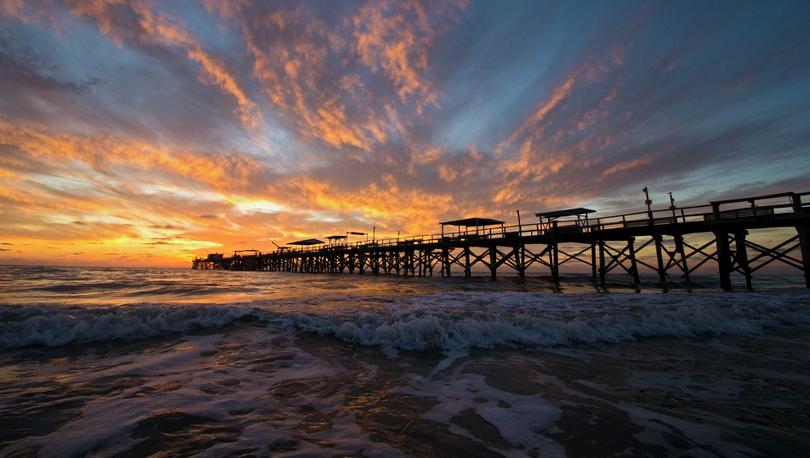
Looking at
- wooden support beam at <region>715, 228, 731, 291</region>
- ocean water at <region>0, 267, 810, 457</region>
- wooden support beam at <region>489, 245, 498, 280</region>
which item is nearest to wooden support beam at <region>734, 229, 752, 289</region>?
wooden support beam at <region>715, 228, 731, 291</region>

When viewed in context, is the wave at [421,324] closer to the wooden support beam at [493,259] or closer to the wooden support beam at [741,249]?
the wooden support beam at [741,249]

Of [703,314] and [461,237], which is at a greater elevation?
[461,237]

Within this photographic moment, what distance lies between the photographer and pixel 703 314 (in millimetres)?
8133

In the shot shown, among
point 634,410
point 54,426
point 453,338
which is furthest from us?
point 453,338

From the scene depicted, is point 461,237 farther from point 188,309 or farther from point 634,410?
point 634,410

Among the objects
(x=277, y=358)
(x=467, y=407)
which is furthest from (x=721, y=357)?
(x=277, y=358)

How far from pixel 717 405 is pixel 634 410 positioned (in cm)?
101

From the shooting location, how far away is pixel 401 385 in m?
4.36

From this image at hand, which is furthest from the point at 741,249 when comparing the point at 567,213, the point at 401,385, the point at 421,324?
the point at 401,385

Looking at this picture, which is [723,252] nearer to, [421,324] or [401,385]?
[421,324]

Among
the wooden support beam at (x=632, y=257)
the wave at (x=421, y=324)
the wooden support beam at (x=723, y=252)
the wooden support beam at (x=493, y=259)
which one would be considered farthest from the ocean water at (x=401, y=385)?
the wooden support beam at (x=493, y=259)

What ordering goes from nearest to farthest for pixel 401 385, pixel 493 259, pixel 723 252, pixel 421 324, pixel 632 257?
pixel 401 385
pixel 421 324
pixel 723 252
pixel 632 257
pixel 493 259

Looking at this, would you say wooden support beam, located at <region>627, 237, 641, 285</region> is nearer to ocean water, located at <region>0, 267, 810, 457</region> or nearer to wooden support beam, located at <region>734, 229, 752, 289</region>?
wooden support beam, located at <region>734, 229, 752, 289</region>

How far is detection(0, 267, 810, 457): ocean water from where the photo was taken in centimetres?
285
